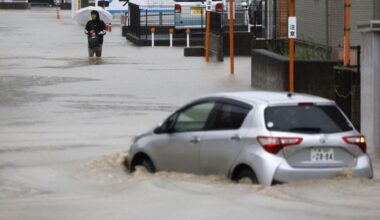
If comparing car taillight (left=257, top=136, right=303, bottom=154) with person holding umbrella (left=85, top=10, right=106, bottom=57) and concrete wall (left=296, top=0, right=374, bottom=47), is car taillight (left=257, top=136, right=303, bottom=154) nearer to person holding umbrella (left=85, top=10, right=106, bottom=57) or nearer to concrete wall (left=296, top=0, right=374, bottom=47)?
concrete wall (left=296, top=0, right=374, bottom=47)

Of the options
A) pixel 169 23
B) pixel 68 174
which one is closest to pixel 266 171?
pixel 68 174

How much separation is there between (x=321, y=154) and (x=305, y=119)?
0.47 metres

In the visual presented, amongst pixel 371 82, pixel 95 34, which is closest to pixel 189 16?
pixel 95 34

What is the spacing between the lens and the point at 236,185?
1323cm

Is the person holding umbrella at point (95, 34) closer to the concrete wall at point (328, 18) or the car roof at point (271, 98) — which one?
the concrete wall at point (328, 18)

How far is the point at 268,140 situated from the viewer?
1286cm

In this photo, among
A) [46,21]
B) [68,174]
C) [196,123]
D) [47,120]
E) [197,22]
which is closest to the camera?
[196,123]

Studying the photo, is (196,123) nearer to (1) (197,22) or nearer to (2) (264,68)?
(2) (264,68)

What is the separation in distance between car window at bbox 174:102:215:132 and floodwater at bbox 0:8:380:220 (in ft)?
2.11

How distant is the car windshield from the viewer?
42.8 ft

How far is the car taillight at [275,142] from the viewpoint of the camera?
12.8 m

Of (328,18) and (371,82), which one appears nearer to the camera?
(371,82)

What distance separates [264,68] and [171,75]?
6552 millimetres

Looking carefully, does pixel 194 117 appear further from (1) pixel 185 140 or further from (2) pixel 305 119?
(2) pixel 305 119
